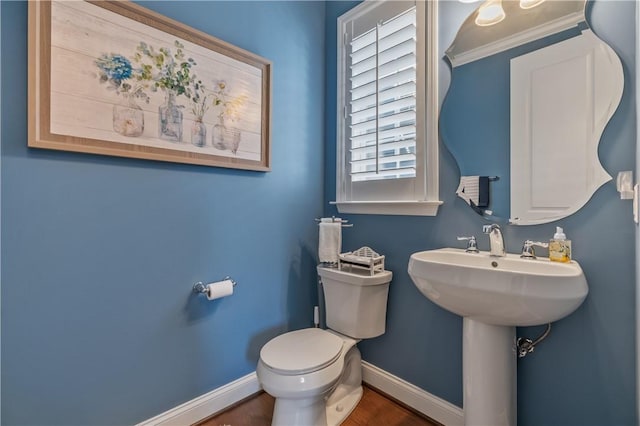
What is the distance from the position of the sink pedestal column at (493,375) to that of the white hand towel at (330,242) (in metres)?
0.75

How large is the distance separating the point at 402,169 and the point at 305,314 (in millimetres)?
1074

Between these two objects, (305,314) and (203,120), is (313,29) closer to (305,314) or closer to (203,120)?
(203,120)

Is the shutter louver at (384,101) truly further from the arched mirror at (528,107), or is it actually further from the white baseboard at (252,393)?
the white baseboard at (252,393)

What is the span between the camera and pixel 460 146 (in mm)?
1373

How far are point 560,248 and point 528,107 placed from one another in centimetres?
57

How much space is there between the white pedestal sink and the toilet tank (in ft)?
1.18

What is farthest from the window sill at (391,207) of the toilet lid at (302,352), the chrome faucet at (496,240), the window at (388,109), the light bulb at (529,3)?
the light bulb at (529,3)

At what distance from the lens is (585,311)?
1.06 m

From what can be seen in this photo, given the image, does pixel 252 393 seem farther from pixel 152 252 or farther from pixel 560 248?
pixel 560 248

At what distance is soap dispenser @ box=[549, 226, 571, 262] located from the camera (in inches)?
41.1

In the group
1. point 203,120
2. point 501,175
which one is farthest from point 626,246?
point 203,120

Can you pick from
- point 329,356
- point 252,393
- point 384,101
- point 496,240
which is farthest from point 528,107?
point 252,393

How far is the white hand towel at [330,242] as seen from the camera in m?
1.66

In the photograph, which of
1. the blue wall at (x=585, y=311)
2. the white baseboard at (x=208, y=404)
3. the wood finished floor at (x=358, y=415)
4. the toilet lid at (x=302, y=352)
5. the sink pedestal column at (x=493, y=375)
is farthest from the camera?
the wood finished floor at (x=358, y=415)
